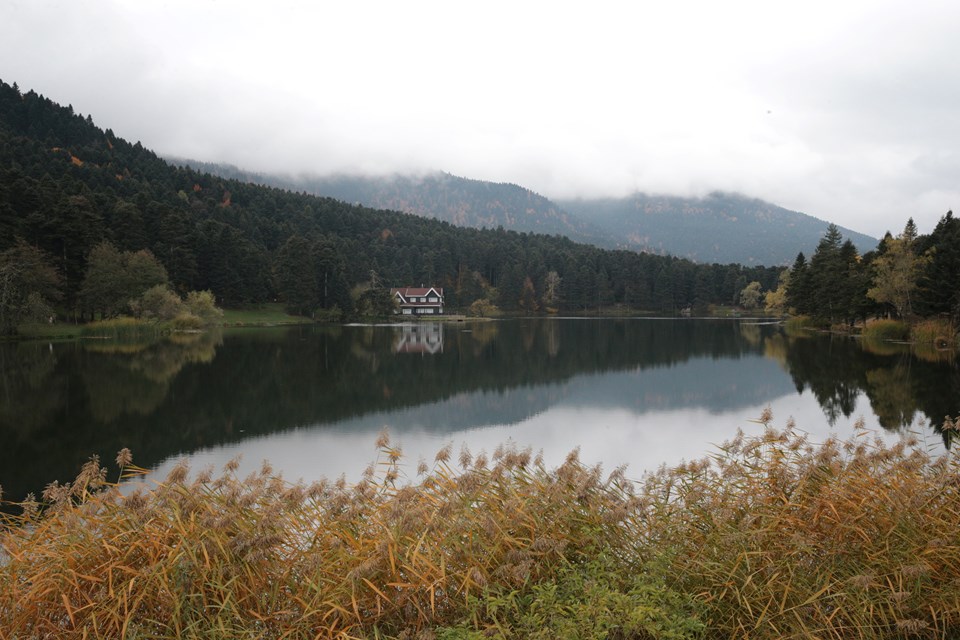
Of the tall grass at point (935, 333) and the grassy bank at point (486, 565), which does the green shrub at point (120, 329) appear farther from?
the tall grass at point (935, 333)

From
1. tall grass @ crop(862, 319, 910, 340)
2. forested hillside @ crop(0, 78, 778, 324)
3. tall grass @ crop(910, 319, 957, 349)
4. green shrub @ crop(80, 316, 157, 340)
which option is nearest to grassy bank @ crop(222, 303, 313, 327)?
forested hillside @ crop(0, 78, 778, 324)

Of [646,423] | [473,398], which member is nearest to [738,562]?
[646,423]

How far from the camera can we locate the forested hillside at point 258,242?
57062mm

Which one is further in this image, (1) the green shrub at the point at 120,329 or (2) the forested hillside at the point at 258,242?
(2) the forested hillside at the point at 258,242

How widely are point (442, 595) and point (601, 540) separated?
4.69 feet

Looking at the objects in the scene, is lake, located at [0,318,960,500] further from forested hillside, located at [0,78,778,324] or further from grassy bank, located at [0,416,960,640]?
forested hillside, located at [0,78,778,324]

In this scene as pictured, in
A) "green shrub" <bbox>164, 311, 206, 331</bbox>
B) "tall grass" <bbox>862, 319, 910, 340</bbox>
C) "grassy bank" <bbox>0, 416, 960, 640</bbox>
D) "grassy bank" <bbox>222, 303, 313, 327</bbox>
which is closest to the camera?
"grassy bank" <bbox>0, 416, 960, 640</bbox>

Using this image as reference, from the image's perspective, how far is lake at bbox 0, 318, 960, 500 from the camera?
13.3 metres

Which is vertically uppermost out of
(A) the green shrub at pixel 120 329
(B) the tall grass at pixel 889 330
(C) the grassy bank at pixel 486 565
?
(B) the tall grass at pixel 889 330

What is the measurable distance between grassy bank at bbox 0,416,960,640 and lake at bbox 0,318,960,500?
1.17 m

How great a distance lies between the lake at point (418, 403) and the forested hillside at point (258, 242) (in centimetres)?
2786

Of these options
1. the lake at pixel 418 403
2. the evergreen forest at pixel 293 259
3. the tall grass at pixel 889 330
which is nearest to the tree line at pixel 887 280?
the evergreen forest at pixel 293 259

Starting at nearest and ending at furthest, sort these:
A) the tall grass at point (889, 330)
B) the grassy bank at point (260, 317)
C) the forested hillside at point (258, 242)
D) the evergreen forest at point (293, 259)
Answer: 1. the tall grass at point (889, 330)
2. the evergreen forest at point (293, 259)
3. the forested hillside at point (258, 242)
4. the grassy bank at point (260, 317)

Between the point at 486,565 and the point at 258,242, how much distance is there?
107240 mm
